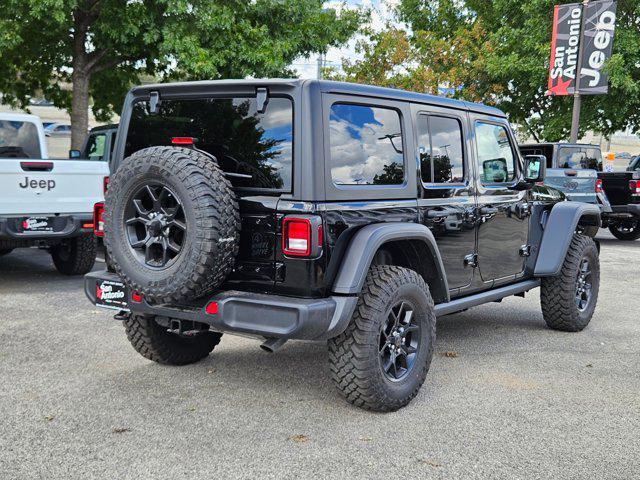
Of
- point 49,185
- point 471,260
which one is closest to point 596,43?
point 49,185

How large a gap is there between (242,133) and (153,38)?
1180cm

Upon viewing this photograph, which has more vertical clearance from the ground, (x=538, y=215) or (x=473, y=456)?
(x=538, y=215)


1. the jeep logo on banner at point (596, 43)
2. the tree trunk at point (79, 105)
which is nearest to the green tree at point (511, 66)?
the jeep logo on banner at point (596, 43)

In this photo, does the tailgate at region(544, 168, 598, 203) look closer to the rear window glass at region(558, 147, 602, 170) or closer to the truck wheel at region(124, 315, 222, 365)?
the rear window glass at region(558, 147, 602, 170)

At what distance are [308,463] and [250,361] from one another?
1.86m

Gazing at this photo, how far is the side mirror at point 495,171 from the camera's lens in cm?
554

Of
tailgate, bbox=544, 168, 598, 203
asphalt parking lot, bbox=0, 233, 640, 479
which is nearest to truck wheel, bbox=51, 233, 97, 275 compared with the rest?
asphalt parking lot, bbox=0, 233, 640, 479

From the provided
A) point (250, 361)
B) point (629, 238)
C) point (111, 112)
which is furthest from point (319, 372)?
point (111, 112)

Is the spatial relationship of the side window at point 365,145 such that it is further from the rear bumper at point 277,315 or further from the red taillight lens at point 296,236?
the rear bumper at point 277,315

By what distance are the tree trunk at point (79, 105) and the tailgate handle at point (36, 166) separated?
890cm

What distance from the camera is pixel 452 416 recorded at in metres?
4.26

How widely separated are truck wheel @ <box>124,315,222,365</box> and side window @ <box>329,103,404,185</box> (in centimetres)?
174

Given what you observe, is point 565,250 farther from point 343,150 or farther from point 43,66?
point 43,66

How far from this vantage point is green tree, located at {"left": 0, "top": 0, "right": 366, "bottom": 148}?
14.8m
